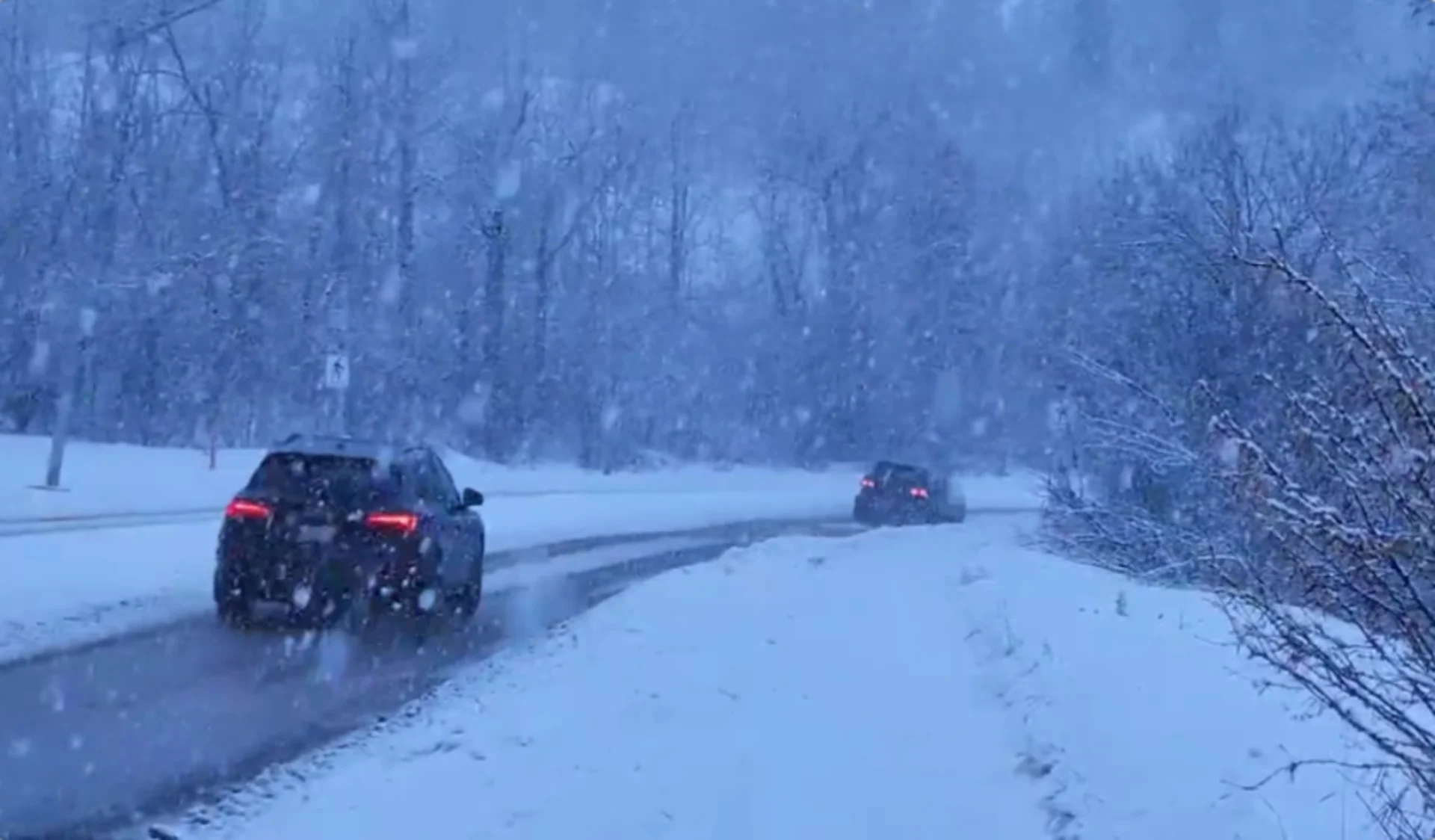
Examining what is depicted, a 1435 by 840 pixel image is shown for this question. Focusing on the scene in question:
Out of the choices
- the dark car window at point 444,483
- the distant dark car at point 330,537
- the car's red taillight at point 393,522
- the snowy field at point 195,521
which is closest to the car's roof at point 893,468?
the snowy field at point 195,521

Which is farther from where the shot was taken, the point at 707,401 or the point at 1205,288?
the point at 707,401

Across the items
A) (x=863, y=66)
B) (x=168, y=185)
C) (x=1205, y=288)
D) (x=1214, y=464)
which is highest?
(x=863, y=66)

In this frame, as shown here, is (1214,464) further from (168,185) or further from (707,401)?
(707,401)

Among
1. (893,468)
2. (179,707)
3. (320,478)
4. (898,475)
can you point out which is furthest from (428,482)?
(893,468)

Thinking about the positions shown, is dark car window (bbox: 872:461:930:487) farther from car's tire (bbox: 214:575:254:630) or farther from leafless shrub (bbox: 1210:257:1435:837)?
leafless shrub (bbox: 1210:257:1435:837)

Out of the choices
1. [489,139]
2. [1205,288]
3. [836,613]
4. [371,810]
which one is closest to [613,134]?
[489,139]

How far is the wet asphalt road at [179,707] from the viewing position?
862 cm

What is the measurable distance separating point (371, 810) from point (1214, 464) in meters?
4.50

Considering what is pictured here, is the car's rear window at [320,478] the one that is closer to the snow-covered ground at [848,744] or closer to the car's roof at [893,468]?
the snow-covered ground at [848,744]

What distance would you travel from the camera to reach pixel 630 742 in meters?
10.2

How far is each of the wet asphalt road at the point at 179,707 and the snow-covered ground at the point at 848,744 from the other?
0.41 meters

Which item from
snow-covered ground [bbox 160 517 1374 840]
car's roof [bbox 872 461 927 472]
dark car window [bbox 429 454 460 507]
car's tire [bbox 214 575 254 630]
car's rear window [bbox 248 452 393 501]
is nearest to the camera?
snow-covered ground [bbox 160 517 1374 840]

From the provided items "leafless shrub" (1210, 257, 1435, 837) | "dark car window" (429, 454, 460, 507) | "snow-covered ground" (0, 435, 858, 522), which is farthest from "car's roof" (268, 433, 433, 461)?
"snow-covered ground" (0, 435, 858, 522)

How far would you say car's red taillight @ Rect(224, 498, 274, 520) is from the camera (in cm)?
1540
